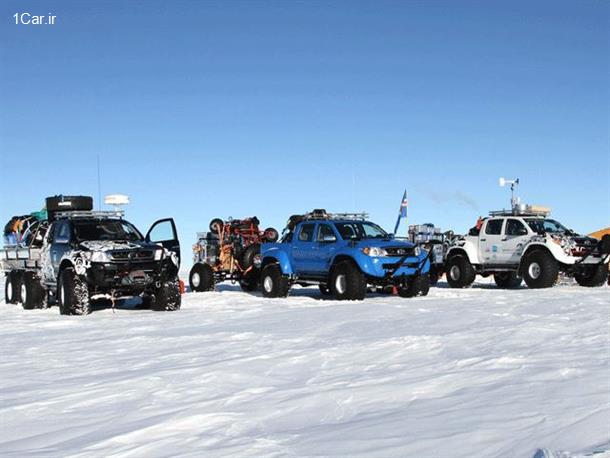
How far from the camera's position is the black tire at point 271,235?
20.8 meters

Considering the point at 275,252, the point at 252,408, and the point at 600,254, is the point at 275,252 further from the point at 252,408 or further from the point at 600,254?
the point at 252,408

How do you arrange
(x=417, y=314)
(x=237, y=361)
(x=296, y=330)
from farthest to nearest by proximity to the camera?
(x=417, y=314)
(x=296, y=330)
(x=237, y=361)

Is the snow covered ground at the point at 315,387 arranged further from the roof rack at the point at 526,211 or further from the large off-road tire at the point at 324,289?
the roof rack at the point at 526,211

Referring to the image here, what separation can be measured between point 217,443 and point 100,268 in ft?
33.0

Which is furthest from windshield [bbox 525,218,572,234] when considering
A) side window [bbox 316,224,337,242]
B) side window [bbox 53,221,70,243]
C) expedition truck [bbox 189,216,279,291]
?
side window [bbox 53,221,70,243]

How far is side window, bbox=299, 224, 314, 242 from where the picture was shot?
1817 cm

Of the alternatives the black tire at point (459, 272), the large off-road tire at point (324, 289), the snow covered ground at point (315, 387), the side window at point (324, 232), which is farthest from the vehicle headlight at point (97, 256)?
the black tire at point (459, 272)

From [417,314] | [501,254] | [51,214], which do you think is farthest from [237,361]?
[501,254]

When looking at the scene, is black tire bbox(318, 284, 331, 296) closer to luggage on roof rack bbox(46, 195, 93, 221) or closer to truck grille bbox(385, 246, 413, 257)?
truck grille bbox(385, 246, 413, 257)

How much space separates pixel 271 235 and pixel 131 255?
6657mm

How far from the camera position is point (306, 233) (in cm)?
1830

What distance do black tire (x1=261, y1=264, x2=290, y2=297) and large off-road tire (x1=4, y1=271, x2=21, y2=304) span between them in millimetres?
5622

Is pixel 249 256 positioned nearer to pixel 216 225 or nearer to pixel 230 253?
pixel 230 253

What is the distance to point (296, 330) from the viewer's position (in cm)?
1075
